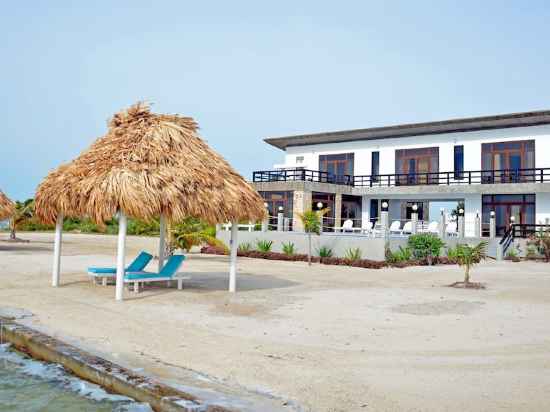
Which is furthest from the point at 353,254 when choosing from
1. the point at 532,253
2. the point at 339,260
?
the point at 532,253

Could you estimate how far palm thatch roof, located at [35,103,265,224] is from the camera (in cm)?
1058

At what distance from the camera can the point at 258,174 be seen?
3181 cm

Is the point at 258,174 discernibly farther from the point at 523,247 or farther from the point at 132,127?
the point at 132,127

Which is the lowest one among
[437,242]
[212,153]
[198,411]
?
[198,411]

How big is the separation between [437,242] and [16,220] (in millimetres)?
20428

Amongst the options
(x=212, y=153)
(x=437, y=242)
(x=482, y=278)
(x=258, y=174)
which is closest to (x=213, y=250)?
(x=258, y=174)

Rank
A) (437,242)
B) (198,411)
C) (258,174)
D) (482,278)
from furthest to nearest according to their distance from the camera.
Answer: (258,174)
(437,242)
(482,278)
(198,411)

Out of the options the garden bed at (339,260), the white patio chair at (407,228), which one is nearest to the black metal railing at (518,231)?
the white patio chair at (407,228)

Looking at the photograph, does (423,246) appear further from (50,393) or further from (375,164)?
(50,393)

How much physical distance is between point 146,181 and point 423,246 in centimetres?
1452

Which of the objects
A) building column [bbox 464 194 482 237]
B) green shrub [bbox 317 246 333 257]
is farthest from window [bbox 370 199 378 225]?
green shrub [bbox 317 246 333 257]

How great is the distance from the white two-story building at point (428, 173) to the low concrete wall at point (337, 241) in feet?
7.15

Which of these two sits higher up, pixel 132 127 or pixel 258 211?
pixel 132 127

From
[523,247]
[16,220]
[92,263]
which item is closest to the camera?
[92,263]
